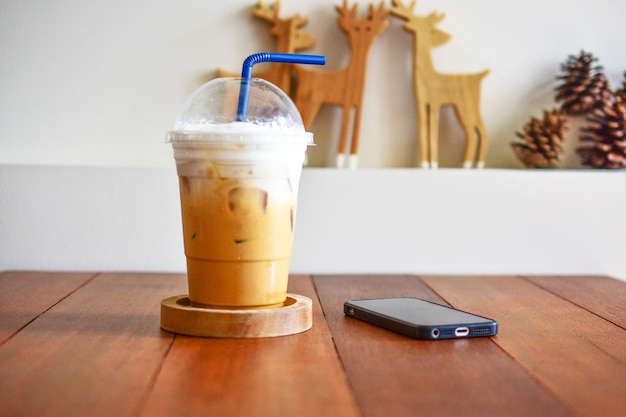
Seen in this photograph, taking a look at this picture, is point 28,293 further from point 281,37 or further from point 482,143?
point 482,143

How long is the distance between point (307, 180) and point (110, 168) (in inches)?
15.3

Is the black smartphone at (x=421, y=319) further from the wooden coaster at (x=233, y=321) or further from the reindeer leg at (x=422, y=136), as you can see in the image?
the reindeer leg at (x=422, y=136)

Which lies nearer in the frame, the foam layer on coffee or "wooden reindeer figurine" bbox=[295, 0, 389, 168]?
the foam layer on coffee

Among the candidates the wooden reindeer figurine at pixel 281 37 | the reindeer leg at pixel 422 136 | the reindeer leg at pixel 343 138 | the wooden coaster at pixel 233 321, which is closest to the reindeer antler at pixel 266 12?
the wooden reindeer figurine at pixel 281 37

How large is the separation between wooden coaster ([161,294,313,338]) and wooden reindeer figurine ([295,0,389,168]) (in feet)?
2.60

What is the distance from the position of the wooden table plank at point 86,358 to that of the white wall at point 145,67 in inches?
21.5

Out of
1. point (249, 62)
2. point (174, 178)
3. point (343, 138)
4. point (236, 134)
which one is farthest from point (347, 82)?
point (236, 134)

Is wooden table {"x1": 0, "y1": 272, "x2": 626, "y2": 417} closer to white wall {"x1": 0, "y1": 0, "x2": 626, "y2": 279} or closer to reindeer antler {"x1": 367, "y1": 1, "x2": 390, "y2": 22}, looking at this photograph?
white wall {"x1": 0, "y1": 0, "x2": 626, "y2": 279}

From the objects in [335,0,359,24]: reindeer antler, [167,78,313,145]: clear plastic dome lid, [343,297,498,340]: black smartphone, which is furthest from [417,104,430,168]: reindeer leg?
[167,78,313,145]: clear plastic dome lid

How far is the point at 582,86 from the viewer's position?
5.81 feet

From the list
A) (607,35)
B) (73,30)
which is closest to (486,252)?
(607,35)

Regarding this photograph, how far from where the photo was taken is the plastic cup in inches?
36.9

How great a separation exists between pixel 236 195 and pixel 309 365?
23 centimetres

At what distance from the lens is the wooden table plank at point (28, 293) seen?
103cm
